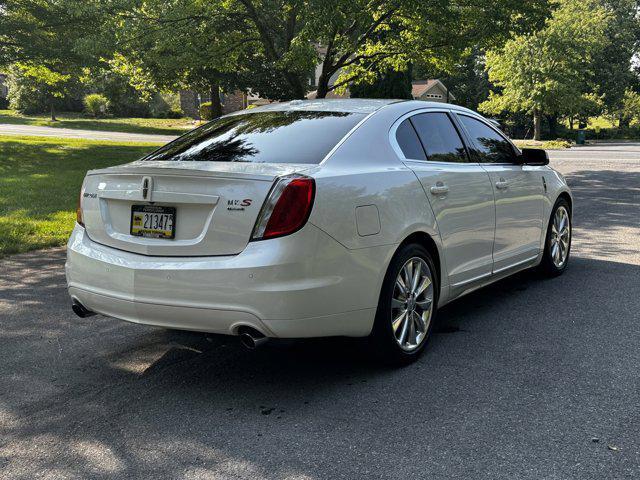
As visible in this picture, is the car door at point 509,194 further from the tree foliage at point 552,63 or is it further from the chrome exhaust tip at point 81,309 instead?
Result: the tree foliage at point 552,63

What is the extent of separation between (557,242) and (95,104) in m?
53.9

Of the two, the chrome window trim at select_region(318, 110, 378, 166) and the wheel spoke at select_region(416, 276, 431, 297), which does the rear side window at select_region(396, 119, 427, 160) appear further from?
the wheel spoke at select_region(416, 276, 431, 297)

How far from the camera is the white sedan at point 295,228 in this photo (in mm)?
3439

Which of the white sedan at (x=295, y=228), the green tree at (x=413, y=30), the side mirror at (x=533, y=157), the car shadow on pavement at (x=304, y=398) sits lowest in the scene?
the car shadow on pavement at (x=304, y=398)

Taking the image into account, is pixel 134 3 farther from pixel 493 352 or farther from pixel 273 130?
pixel 493 352

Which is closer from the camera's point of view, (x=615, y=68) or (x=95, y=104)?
(x=95, y=104)

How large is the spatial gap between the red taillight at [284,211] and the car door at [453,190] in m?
1.10

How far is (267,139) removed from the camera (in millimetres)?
4234

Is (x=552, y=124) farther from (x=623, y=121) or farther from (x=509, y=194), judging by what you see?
(x=509, y=194)

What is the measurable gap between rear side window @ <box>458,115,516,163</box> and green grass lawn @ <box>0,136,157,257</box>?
18.6 feet

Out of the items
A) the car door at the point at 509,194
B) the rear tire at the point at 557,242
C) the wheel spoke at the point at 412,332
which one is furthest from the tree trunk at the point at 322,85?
the wheel spoke at the point at 412,332

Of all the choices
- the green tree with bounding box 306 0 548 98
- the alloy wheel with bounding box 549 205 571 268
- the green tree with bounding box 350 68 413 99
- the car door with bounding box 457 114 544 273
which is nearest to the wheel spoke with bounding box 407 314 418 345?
the car door with bounding box 457 114 544 273

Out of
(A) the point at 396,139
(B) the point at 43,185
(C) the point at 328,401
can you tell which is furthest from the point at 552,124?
(C) the point at 328,401

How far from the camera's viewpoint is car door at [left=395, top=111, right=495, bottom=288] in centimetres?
443
